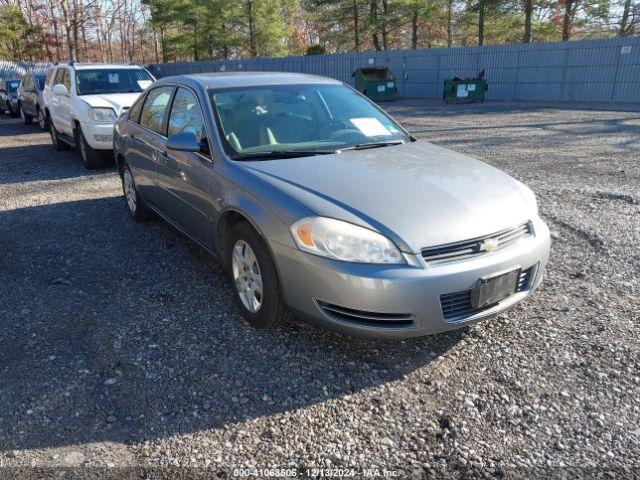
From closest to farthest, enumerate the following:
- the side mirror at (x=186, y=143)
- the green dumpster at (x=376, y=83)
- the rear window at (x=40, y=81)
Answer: the side mirror at (x=186, y=143), the rear window at (x=40, y=81), the green dumpster at (x=376, y=83)

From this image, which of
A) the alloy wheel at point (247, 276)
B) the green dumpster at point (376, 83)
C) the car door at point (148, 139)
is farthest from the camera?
the green dumpster at point (376, 83)

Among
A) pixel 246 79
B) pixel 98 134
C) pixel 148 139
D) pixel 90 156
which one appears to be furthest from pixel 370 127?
pixel 90 156

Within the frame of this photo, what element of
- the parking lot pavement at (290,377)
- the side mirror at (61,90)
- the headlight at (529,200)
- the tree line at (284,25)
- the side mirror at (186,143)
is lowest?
the parking lot pavement at (290,377)

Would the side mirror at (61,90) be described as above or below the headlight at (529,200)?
above

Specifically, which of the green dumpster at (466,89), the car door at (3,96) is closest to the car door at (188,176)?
the green dumpster at (466,89)

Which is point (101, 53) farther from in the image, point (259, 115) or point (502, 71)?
point (259, 115)

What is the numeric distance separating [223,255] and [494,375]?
6.31ft

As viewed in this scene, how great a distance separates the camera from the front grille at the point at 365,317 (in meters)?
2.76

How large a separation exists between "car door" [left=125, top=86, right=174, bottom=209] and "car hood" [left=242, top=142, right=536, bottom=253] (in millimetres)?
1673

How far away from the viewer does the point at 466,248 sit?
280cm

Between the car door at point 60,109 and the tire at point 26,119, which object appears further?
the tire at point 26,119

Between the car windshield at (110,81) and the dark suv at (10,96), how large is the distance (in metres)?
12.3

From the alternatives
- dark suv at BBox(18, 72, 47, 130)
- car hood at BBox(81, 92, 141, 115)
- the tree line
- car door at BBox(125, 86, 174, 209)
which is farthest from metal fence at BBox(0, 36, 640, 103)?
car door at BBox(125, 86, 174, 209)

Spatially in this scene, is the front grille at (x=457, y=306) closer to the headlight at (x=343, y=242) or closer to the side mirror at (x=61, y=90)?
the headlight at (x=343, y=242)
